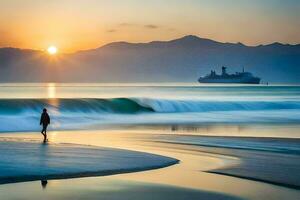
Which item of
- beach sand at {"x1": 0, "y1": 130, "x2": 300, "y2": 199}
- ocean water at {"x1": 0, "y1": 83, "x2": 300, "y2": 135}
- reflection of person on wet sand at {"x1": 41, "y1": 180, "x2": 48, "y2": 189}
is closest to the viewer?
beach sand at {"x1": 0, "y1": 130, "x2": 300, "y2": 199}

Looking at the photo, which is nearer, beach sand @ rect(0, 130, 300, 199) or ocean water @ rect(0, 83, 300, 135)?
beach sand @ rect(0, 130, 300, 199)

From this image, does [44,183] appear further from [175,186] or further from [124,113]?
[124,113]

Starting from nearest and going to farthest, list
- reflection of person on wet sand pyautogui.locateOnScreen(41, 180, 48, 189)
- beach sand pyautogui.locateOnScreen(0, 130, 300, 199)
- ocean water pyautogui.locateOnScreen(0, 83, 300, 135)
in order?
beach sand pyautogui.locateOnScreen(0, 130, 300, 199) → reflection of person on wet sand pyautogui.locateOnScreen(41, 180, 48, 189) → ocean water pyautogui.locateOnScreen(0, 83, 300, 135)

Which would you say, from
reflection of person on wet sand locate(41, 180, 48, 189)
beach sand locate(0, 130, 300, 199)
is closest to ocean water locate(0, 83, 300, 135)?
beach sand locate(0, 130, 300, 199)

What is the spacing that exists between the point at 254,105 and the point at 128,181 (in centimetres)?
5956

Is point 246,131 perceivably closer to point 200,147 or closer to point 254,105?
point 200,147

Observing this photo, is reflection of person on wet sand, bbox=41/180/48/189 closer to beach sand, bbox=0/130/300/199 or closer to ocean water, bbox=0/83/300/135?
beach sand, bbox=0/130/300/199

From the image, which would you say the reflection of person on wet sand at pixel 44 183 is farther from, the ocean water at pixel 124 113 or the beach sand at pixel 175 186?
the ocean water at pixel 124 113

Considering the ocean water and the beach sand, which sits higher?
the ocean water

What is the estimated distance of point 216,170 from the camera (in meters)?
16.8

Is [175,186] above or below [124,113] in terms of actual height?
below

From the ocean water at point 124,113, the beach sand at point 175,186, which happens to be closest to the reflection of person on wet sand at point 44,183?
the beach sand at point 175,186

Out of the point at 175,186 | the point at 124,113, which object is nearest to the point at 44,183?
the point at 175,186

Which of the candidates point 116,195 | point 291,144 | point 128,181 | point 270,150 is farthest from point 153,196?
point 291,144
